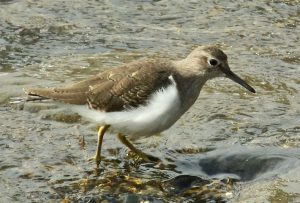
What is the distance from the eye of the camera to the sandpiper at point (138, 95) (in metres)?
6.62

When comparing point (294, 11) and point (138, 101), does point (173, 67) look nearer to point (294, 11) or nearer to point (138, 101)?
point (138, 101)

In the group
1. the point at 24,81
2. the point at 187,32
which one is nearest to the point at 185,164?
the point at 24,81

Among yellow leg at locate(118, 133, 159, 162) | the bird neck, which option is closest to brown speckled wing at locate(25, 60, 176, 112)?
the bird neck

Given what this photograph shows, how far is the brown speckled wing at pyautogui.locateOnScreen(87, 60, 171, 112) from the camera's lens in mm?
6676

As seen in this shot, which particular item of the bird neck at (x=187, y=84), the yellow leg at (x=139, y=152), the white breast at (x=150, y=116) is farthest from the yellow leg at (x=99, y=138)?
the bird neck at (x=187, y=84)

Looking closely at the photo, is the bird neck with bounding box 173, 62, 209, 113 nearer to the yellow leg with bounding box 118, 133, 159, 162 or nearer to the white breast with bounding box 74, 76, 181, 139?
the white breast with bounding box 74, 76, 181, 139

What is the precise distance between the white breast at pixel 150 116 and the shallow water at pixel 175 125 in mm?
426

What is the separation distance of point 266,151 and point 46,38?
181 inches

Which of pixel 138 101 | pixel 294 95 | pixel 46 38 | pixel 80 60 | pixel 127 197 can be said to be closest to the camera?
pixel 127 197

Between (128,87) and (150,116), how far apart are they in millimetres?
350

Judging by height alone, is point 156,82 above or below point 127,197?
above

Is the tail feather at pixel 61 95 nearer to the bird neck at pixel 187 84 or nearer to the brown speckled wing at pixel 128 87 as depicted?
the brown speckled wing at pixel 128 87

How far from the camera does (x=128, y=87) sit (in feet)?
22.0

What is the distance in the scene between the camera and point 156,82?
6.68 metres
